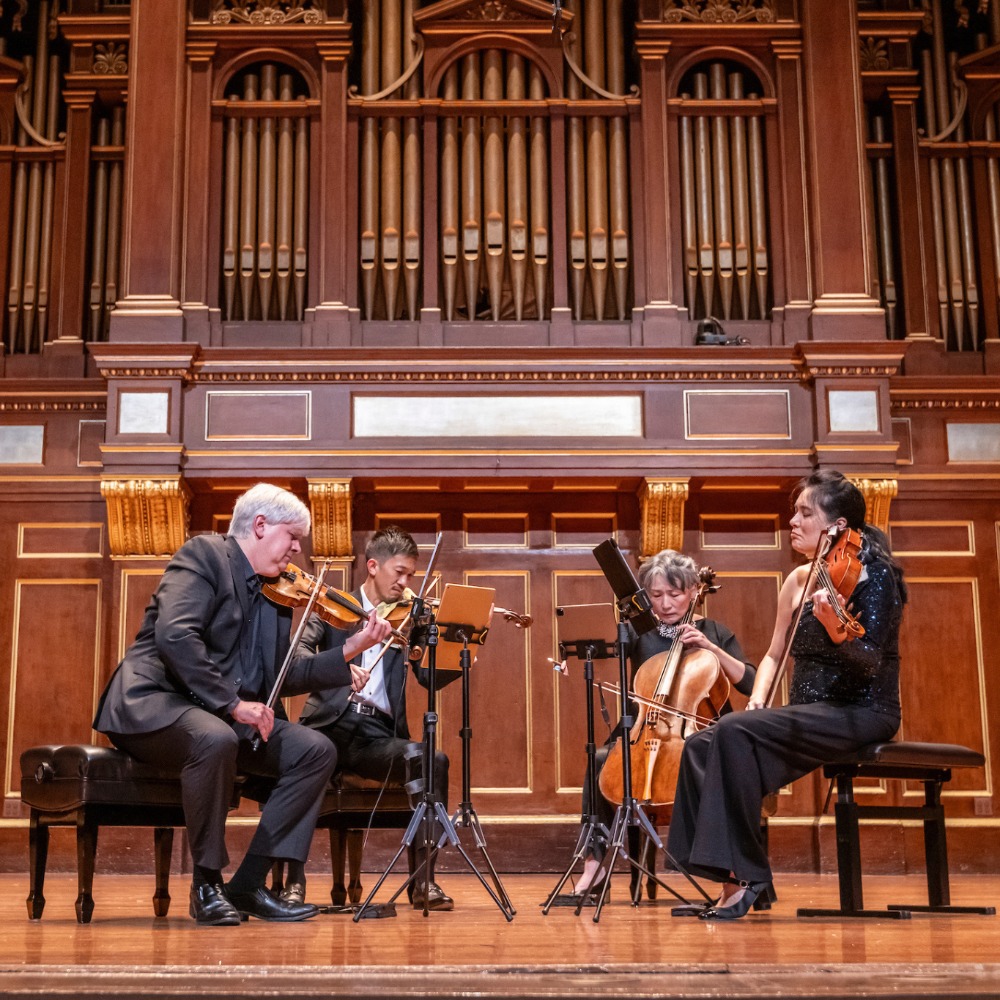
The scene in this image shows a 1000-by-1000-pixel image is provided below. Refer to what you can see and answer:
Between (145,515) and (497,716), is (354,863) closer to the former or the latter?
(497,716)

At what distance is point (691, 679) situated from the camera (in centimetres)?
515

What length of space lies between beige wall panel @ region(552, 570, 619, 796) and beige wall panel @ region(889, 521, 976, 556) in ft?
5.22

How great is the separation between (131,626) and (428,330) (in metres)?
2.18

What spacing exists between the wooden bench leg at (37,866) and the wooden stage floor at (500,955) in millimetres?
48

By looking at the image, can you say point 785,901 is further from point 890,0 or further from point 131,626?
point 890,0

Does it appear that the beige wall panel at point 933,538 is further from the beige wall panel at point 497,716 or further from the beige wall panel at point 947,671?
the beige wall panel at point 497,716

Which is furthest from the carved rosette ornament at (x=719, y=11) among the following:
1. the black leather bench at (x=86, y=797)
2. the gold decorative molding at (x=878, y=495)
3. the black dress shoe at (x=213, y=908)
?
the black dress shoe at (x=213, y=908)

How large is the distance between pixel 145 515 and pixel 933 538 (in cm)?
412

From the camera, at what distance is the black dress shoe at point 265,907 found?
4.17 metres

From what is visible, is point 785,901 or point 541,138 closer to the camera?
point 785,901

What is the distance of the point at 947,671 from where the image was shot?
7.15 meters

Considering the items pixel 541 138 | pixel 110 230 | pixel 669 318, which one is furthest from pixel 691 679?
pixel 110 230

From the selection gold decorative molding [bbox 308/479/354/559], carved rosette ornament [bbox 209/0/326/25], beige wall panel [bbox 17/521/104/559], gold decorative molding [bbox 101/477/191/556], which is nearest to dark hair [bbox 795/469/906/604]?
gold decorative molding [bbox 308/479/354/559]

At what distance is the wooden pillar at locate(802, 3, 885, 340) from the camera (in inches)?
284
